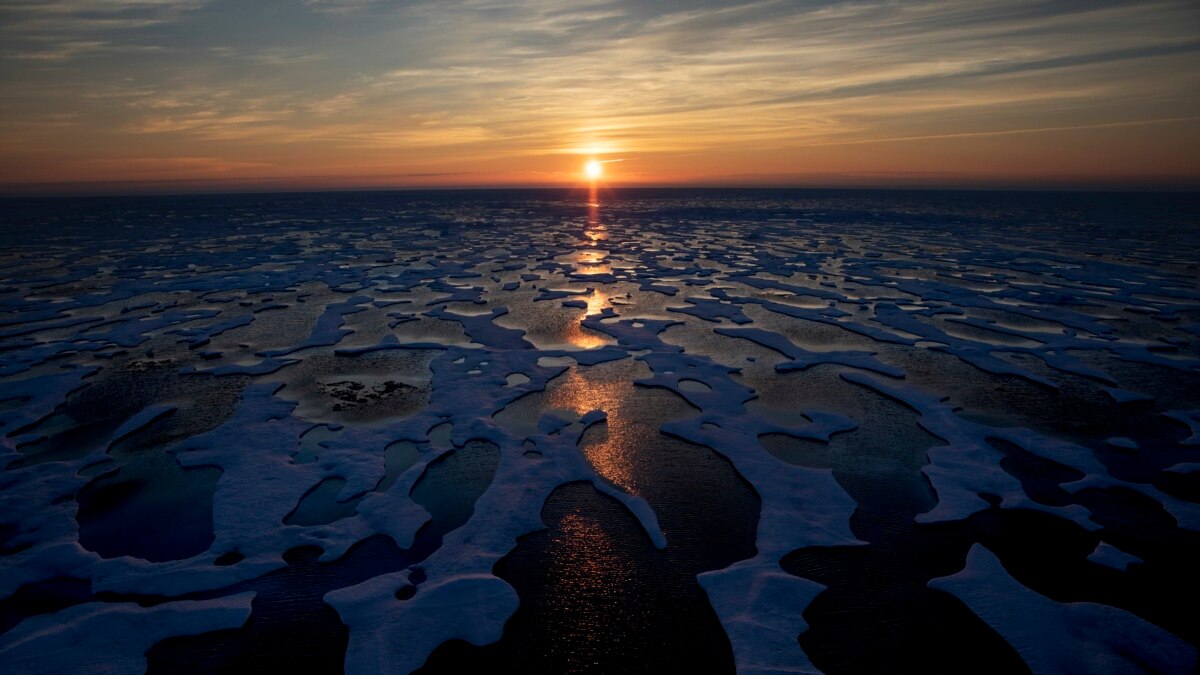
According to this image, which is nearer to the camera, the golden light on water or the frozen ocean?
the frozen ocean

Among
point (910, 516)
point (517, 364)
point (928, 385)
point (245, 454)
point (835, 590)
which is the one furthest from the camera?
point (517, 364)

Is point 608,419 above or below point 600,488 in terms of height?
above

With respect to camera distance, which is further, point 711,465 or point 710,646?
point 711,465

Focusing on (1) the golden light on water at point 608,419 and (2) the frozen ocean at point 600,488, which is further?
(1) the golden light on water at point 608,419

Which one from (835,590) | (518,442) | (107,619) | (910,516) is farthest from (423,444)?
(910,516)

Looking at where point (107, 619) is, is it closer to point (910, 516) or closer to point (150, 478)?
point (150, 478)

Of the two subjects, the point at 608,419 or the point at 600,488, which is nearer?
the point at 600,488

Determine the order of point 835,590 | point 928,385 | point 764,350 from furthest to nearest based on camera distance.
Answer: point 764,350, point 928,385, point 835,590
